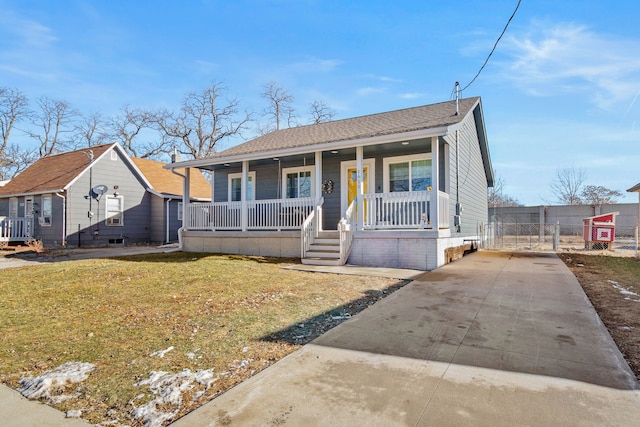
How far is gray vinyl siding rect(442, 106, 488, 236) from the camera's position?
10.9m

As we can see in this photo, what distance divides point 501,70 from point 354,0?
4.62 metres

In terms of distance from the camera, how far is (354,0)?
29.5 feet

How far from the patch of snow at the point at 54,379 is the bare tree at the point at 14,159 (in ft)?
121

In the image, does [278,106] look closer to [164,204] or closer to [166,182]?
[166,182]

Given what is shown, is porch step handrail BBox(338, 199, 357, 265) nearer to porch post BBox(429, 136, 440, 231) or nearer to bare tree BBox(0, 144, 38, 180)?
porch post BBox(429, 136, 440, 231)

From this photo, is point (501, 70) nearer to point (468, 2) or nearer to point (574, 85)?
point (468, 2)

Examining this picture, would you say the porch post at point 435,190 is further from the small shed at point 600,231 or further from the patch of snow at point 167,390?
the small shed at point 600,231

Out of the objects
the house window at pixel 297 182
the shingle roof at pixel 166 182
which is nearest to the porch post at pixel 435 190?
the house window at pixel 297 182

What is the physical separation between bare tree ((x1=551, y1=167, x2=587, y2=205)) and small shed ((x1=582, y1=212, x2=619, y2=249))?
2491 centimetres

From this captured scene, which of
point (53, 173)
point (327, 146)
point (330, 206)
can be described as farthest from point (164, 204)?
point (327, 146)

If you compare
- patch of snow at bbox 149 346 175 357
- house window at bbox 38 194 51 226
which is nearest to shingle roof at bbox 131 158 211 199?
house window at bbox 38 194 51 226

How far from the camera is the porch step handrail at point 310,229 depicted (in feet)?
31.4

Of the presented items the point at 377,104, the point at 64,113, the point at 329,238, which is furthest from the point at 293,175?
the point at 64,113

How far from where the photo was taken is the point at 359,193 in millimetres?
9523
